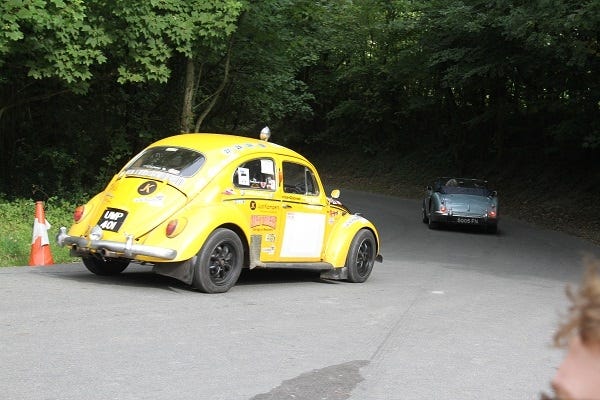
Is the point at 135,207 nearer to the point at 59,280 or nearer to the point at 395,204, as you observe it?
the point at 59,280

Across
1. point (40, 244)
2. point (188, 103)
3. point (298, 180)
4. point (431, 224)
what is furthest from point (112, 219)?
point (431, 224)

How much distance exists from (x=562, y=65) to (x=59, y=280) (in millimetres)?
22104

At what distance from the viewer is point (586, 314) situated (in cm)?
157

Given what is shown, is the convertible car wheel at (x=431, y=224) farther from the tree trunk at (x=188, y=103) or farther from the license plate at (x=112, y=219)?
the license plate at (x=112, y=219)

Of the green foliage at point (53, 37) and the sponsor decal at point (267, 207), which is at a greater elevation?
the green foliage at point (53, 37)

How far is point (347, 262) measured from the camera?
11.3m

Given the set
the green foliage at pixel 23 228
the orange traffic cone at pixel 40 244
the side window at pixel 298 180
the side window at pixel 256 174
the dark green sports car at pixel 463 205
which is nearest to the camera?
the side window at pixel 256 174

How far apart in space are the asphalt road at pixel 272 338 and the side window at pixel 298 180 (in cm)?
131

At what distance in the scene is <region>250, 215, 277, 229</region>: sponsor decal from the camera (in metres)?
9.84

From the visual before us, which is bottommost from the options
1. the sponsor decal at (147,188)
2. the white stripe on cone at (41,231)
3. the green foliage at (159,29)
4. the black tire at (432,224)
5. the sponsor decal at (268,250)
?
the black tire at (432,224)

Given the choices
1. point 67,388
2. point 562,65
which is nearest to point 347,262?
point 67,388

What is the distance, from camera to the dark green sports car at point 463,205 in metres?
22.2

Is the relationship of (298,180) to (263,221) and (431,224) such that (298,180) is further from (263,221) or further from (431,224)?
(431,224)

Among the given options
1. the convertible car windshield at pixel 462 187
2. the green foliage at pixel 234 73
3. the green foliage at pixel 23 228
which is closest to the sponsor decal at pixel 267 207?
the green foliage at pixel 23 228
